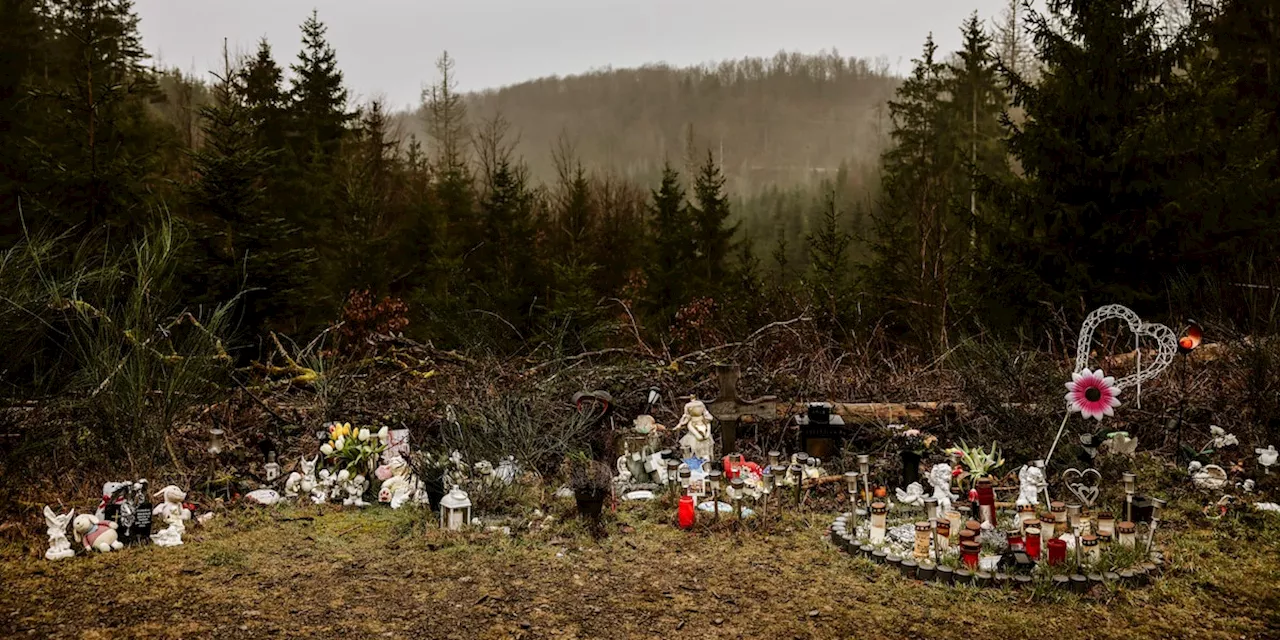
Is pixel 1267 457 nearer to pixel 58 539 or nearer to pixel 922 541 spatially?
pixel 922 541

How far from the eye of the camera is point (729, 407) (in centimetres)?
683

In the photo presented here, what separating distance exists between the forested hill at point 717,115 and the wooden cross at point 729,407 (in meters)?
32.5

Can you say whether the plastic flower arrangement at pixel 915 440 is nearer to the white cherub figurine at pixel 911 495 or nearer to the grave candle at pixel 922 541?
the white cherub figurine at pixel 911 495

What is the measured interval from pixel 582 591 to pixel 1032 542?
8.02ft

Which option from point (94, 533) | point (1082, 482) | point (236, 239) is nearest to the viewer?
point (94, 533)

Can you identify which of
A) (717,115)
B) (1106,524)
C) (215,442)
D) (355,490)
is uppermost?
(717,115)

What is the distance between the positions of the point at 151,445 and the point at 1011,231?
1089cm

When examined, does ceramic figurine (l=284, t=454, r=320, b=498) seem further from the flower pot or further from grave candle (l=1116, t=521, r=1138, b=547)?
grave candle (l=1116, t=521, r=1138, b=547)

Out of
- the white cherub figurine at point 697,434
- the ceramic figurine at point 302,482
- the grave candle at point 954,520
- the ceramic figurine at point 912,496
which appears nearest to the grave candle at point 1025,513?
the grave candle at point 954,520

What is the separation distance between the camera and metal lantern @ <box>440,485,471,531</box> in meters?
5.30

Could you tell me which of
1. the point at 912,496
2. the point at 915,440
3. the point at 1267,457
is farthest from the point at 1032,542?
the point at 1267,457

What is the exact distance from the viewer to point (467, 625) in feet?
12.5

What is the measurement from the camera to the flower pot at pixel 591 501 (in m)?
5.32

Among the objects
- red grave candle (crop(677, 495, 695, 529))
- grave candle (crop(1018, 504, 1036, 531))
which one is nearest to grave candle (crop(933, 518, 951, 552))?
grave candle (crop(1018, 504, 1036, 531))
